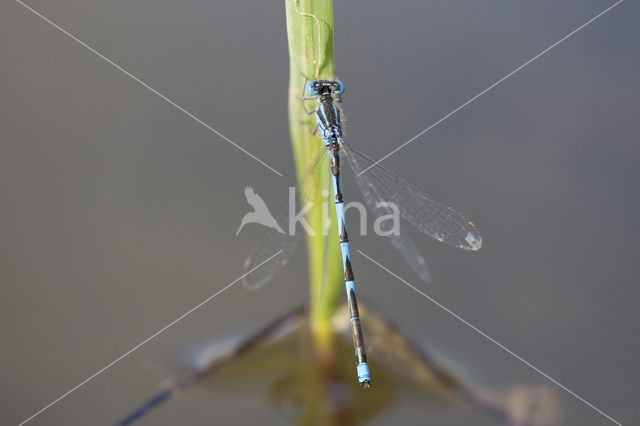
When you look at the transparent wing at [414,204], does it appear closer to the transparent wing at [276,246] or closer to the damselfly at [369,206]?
the damselfly at [369,206]

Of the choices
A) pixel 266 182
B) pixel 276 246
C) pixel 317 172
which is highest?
pixel 317 172

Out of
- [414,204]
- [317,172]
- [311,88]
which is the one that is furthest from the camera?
[414,204]

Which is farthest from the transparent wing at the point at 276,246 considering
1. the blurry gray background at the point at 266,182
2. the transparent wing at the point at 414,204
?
the transparent wing at the point at 414,204

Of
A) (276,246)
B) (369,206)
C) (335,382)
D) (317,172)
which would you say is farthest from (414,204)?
(335,382)

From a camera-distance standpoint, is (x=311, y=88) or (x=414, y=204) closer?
(x=311, y=88)

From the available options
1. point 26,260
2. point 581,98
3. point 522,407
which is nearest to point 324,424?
point 522,407

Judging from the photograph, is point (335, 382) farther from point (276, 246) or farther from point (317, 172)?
point (317, 172)
